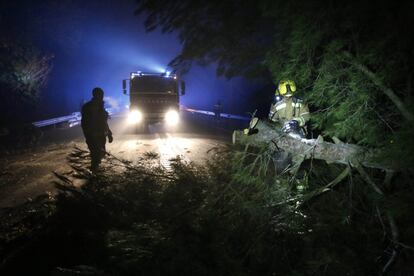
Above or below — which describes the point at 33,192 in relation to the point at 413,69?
below

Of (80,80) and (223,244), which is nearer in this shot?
(223,244)

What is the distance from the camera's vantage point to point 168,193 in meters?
5.85

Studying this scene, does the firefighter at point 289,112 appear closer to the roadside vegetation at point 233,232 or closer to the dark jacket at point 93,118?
the roadside vegetation at point 233,232

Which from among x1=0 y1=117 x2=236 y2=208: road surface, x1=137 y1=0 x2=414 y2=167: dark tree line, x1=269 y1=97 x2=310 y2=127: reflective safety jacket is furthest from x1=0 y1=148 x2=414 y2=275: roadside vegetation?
x1=269 y1=97 x2=310 y2=127: reflective safety jacket

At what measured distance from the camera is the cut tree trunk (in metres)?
3.69

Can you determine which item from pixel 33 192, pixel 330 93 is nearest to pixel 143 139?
pixel 33 192

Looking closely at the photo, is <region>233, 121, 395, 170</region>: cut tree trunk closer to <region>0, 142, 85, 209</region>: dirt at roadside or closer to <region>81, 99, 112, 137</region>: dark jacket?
<region>81, 99, 112, 137</region>: dark jacket

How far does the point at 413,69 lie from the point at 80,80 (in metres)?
42.0

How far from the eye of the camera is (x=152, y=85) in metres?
14.9

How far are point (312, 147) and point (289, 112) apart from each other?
233cm


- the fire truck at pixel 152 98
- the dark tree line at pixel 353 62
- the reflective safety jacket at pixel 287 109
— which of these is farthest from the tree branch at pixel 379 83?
the fire truck at pixel 152 98

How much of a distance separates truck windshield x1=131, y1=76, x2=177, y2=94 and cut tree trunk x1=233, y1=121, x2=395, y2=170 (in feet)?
33.3

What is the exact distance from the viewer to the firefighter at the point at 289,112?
5.06m

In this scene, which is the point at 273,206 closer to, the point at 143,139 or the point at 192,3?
the point at 192,3
